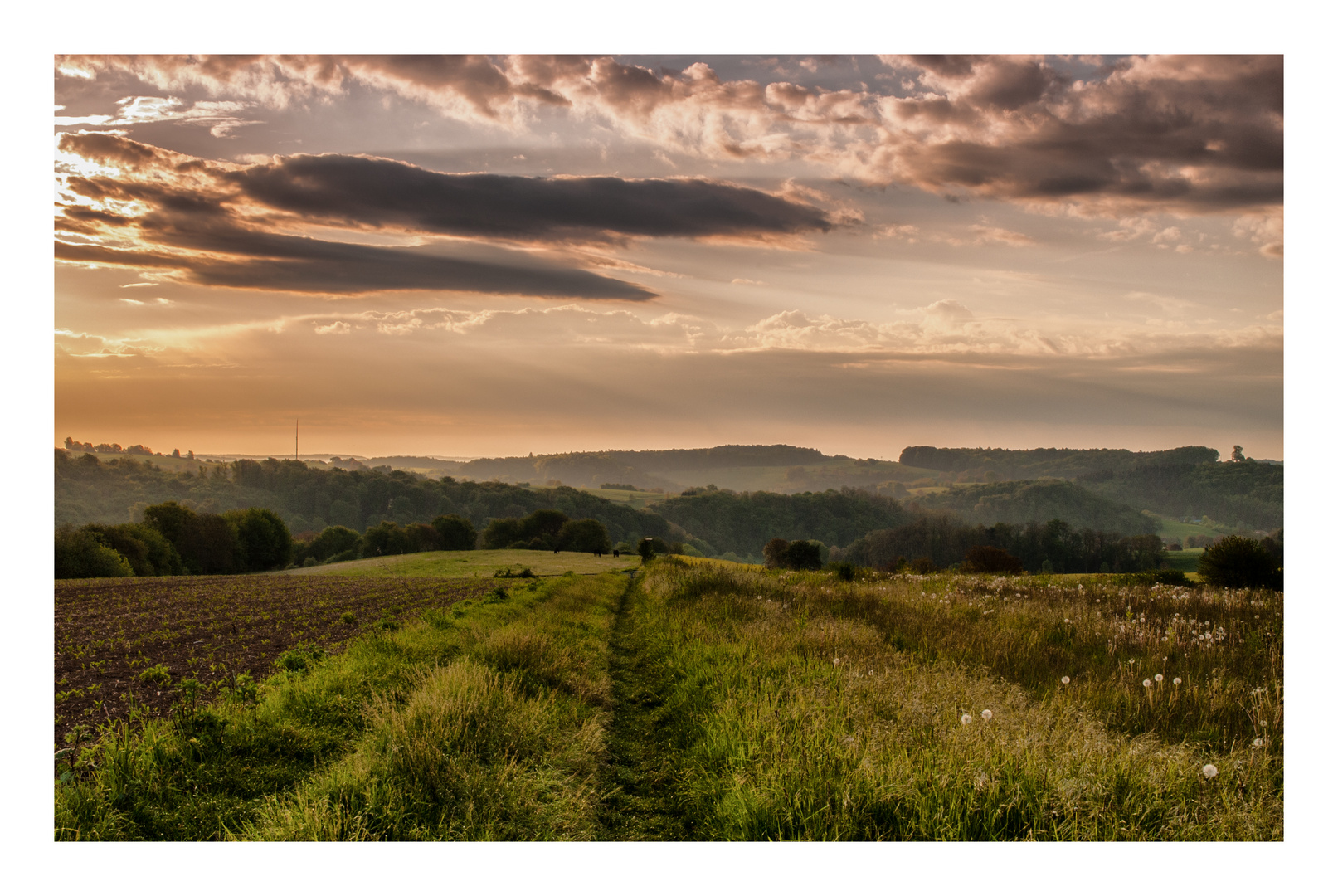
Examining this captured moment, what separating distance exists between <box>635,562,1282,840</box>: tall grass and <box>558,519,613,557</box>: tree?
225 feet

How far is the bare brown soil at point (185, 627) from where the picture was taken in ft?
37.4

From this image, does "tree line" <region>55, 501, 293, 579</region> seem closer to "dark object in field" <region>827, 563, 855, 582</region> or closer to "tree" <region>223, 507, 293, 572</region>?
"tree" <region>223, 507, 293, 572</region>

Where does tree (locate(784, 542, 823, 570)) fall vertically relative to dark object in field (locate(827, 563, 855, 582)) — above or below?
below

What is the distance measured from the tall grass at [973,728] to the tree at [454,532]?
259ft

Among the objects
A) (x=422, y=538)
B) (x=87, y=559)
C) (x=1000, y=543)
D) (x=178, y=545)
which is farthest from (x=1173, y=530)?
(x=178, y=545)

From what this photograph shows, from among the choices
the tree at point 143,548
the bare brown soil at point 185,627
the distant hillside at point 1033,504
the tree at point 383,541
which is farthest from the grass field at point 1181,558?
the tree at point 143,548

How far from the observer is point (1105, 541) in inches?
2995

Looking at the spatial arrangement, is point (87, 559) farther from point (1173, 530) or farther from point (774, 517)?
point (1173, 530)

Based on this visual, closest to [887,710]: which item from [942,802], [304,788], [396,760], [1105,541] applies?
[942,802]

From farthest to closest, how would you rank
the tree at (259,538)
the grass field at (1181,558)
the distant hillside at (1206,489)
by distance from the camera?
the tree at (259,538), the grass field at (1181,558), the distant hillside at (1206,489)

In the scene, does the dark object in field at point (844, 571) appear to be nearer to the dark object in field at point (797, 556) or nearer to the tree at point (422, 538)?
the dark object in field at point (797, 556)

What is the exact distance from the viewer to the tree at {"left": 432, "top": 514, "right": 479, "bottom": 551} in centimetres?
8644

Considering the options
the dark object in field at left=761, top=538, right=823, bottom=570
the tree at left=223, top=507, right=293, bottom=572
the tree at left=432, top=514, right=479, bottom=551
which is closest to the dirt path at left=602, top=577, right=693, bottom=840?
the dark object in field at left=761, top=538, right=823, bottom=570
